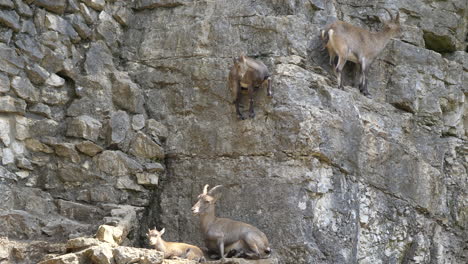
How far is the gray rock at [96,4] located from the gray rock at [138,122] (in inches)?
73.7

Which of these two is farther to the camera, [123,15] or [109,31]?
[123,15]

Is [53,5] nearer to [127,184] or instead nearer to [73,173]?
[73,173]

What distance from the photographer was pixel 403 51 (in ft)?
45.7

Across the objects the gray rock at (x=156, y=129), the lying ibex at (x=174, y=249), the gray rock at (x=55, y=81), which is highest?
the gray rock at (x=55, y=81)

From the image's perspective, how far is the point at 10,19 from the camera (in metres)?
11.6

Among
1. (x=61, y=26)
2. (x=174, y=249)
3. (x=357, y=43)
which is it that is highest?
(x=357, y=43)

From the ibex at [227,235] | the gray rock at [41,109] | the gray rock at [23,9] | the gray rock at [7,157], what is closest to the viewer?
Result: the ibex at [227,235]

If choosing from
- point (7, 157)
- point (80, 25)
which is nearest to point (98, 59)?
point (80, 25)

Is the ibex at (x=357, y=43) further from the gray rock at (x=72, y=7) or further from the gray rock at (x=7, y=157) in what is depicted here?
the gray rock at (x=7, y=157)

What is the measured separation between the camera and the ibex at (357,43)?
498 inches

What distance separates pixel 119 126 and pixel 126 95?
1.92 feet

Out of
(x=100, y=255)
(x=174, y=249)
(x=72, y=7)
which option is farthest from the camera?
(x=72, y=7)

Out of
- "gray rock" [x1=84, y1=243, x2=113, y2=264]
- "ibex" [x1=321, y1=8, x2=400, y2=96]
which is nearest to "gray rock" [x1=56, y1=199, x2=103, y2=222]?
"gray rock" [x1=84, y1=243, x2=113, y2=264]

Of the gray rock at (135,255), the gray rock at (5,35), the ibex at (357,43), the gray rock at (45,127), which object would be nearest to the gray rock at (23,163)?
the gray rock at (45,127)
